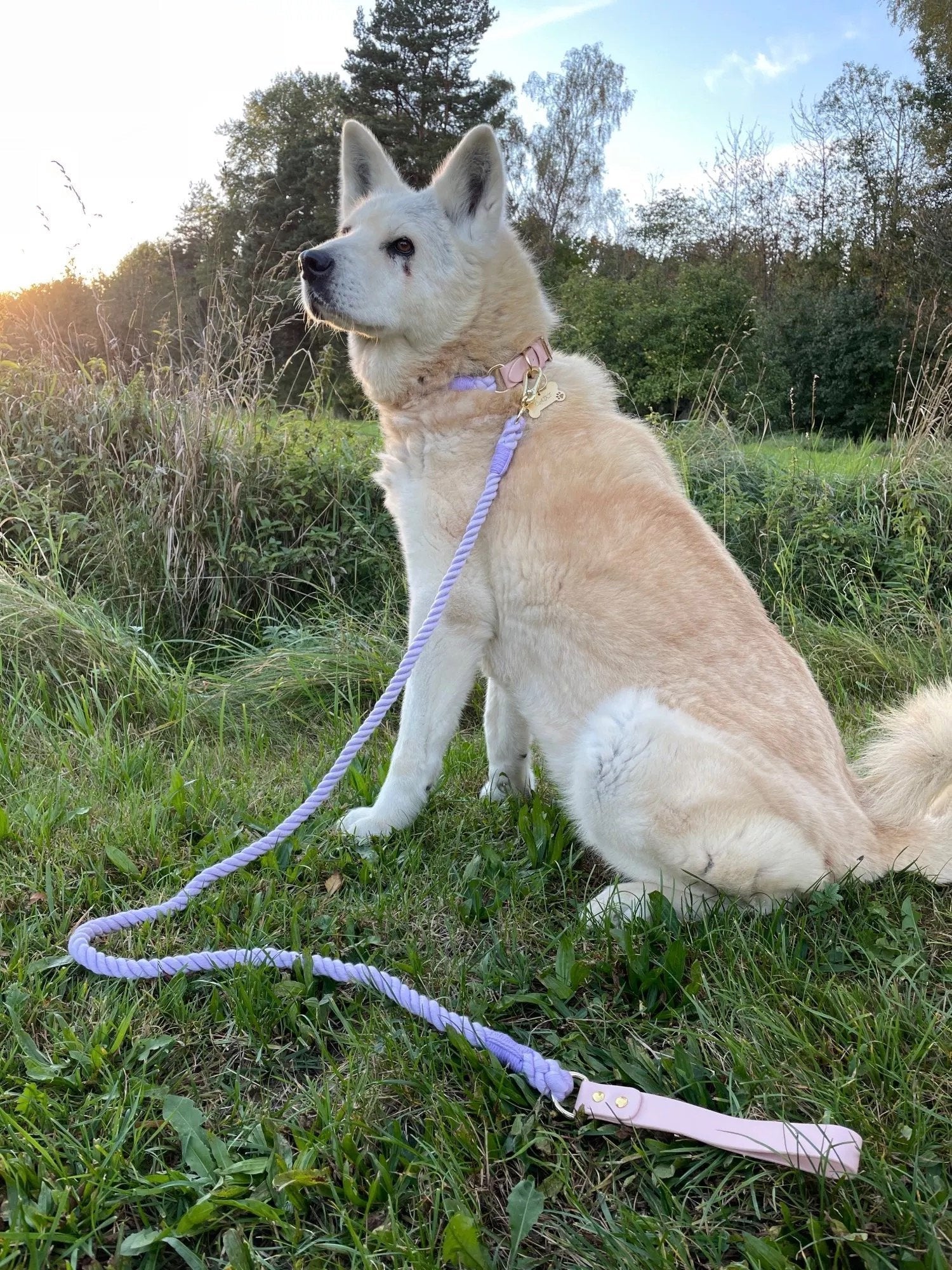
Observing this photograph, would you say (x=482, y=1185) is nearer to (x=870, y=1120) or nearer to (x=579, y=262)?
(x=870, y=1120)

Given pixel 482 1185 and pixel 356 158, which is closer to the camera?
pixel 482 1185

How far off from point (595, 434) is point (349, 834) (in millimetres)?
1501

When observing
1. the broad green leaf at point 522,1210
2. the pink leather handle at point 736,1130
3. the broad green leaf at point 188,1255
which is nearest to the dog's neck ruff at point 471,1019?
the pink leather handle at point 736,1130

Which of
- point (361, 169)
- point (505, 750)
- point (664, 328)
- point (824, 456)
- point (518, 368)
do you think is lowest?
point (505, 750)

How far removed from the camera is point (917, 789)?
2270mm

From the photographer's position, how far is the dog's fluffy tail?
2180 mm

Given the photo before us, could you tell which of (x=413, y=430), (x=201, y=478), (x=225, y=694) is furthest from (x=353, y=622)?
(x=413, y=430)

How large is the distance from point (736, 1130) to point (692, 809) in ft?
2.33

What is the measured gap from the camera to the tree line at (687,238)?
43.3 feet

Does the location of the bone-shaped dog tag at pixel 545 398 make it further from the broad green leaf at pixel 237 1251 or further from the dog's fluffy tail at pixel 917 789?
the broad green leaf at pixel 237 1251

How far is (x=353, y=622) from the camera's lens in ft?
15.0

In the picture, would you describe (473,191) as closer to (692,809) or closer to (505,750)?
(505,750)

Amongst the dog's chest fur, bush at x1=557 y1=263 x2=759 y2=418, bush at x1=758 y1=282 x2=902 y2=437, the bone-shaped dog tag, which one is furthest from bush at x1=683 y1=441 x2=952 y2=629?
bush at x1=758 y1=282 x2=902 y2=437

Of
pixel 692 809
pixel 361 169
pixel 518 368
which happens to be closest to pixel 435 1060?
pixel 692 809
